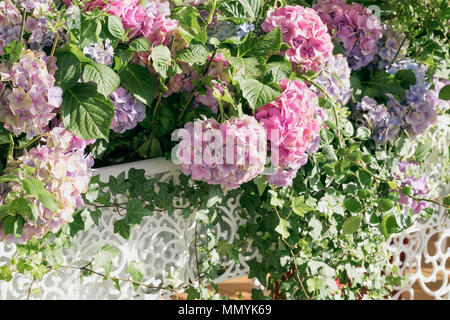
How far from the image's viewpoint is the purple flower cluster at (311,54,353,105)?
1.17m

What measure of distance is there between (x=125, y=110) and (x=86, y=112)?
12 centimetres

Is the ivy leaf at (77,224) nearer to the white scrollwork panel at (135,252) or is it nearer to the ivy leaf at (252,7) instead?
the white scrollwork panel at (135,252)

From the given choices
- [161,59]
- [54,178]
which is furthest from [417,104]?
[54,178]

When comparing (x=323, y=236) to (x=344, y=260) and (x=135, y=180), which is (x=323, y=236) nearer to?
(x=344, y=260)

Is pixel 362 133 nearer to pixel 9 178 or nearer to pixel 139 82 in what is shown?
pixel 139 82

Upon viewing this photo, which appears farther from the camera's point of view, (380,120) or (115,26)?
(380,120)

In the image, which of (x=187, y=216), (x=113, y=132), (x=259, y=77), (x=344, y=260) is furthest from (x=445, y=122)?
(x=113, y=132)

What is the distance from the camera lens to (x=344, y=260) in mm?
1356

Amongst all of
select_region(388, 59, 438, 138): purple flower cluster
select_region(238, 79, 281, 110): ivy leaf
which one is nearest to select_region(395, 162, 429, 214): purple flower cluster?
select_region(388, 59, 438, 138): purple flower cluster

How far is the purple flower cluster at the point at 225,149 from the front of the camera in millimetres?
959

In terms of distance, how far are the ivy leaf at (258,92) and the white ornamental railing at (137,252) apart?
0.23m

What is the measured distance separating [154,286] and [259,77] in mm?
492

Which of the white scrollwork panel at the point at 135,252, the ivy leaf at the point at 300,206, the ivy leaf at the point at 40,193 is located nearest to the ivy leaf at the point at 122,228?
the white scrollwork panel at the point at 135,252

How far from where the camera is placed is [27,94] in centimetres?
81
